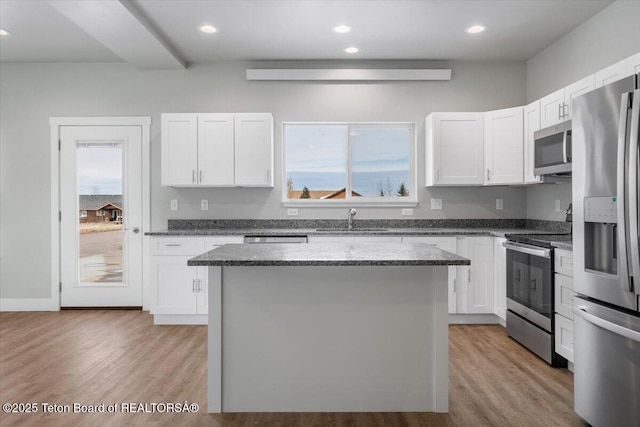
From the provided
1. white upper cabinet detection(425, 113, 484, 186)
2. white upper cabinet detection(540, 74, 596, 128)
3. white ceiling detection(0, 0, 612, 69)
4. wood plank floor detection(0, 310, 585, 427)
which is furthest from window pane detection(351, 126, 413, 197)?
wood plank floor detection(0, 310, 585, 427)

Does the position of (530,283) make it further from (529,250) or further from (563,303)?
(563,303)

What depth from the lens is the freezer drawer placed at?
1817 millimetres

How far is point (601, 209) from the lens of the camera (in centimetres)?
201

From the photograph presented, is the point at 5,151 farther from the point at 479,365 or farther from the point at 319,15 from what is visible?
the point at 479,365

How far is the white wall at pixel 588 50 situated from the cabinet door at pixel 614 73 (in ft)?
2.06

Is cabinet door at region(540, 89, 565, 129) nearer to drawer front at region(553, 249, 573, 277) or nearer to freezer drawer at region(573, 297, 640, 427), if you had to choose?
drawer front at region(553, 249, 573, 277)

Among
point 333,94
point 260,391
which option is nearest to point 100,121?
point 333,94

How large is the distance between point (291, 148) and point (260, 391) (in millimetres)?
2960

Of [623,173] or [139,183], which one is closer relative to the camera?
[623,173]

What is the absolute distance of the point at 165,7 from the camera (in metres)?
3.31

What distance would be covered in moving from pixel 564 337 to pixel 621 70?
1.78 m

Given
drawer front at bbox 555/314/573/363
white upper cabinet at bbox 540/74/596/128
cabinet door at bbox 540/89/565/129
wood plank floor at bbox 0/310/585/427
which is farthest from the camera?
cabinet door at bbox 540/89/565/129

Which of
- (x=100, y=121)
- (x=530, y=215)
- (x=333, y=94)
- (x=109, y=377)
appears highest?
(x=333, y=94)

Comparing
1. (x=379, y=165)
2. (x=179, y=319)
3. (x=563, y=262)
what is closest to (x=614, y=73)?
(x=563, y=262)
